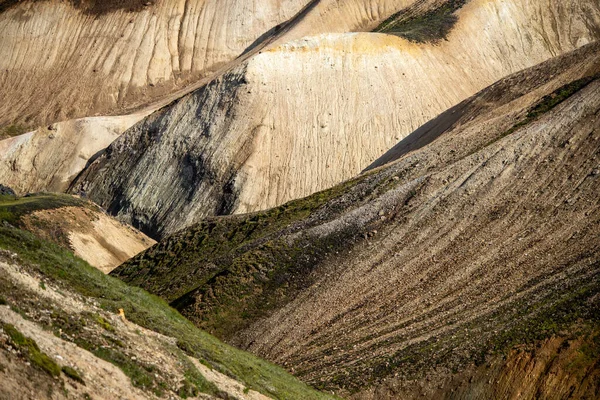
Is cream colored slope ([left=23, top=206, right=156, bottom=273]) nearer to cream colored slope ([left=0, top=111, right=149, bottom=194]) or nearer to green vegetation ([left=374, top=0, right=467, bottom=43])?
cream colored slope ([left=0, top=111, right=149, bottom=194])

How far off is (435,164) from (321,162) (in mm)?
17416

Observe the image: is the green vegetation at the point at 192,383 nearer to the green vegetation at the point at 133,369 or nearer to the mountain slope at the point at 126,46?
the green vegetation at the point at 133,369

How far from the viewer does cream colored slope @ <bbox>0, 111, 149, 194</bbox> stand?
2793 inches

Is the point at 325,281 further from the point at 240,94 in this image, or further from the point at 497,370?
the point at 240,94

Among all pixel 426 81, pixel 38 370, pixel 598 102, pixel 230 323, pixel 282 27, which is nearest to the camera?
pixel 38 370

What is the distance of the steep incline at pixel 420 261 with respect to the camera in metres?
33.2

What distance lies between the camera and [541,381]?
2933cm

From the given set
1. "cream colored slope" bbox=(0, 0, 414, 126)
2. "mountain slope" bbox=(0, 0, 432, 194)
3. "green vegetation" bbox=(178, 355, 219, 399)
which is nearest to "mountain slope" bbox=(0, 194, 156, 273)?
"green vegetation" bbox=(178, 355, 219, 399)

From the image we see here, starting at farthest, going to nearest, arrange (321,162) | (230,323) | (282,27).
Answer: (282,27) → (321,162) → (230,323)

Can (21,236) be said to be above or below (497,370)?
above

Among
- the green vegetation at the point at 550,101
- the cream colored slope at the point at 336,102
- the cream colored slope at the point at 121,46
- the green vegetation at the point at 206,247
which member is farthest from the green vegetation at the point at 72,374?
the cream colored slope at the point at 121,46

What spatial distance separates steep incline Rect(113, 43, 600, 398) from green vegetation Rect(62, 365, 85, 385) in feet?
50.1

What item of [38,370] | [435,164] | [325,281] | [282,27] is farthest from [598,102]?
[282,27]

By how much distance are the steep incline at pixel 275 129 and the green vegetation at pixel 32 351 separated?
139ft
